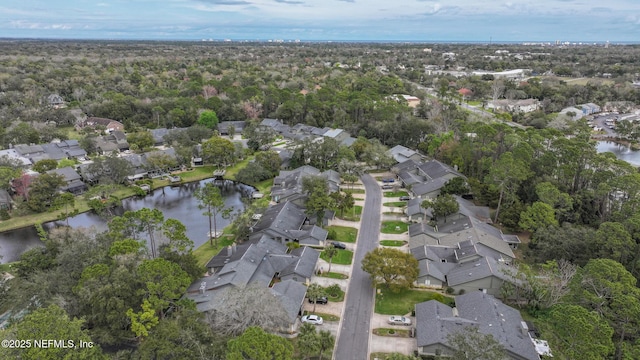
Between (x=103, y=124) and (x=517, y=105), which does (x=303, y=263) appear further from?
(x=517, y=105)

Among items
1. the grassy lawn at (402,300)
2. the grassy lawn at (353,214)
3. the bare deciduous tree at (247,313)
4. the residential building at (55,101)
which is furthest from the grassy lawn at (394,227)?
the residential building at (55,101)

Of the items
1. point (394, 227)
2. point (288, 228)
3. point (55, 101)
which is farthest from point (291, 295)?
point (55, 101)

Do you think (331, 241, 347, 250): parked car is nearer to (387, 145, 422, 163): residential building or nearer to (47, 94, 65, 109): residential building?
(387, 145, 422, 163): residential building

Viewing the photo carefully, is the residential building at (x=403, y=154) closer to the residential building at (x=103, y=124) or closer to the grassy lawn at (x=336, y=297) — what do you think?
the grassy lawn at (x=336, y=297)

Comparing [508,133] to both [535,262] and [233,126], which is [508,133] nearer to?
[535,262]

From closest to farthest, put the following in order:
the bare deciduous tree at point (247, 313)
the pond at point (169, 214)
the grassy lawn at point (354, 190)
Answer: the bare deciduous tree at point (247, 313) < the pond at point (169, 214) < the grassy lawn at point (354, 190)

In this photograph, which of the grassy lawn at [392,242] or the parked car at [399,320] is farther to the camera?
the grassy lawn at [392,242]

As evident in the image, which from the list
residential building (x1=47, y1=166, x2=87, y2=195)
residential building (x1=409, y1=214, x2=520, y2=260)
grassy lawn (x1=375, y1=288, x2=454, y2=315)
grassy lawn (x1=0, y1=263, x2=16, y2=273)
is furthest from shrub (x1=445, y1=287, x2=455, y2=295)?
residential building (x1=47, y1=166, x2=87, y2=195)
